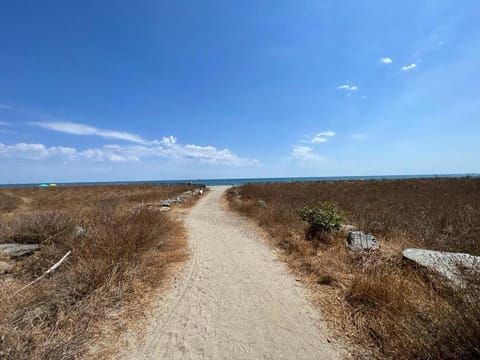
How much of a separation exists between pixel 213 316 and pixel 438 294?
3320mm

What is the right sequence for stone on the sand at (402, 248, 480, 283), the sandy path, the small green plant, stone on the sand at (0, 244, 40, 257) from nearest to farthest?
1. the sandy path
2. stone on the sand at (402, 248, 480, 283)
3. stone on the sand at (0, 244, 40, 257)
4. the small green plant

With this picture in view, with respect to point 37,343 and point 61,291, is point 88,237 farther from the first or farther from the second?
point 37,343

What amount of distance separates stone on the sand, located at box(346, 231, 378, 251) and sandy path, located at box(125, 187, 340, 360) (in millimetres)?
1761

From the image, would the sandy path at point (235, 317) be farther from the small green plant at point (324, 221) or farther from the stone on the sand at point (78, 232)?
the stone on the sand at point (78, 232)

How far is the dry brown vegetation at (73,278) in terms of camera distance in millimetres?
2643

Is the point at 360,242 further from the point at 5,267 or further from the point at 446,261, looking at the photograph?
the point at 5,267

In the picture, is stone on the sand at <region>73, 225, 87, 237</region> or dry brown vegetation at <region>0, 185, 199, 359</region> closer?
dry brown vegetation at <region>0, 185, 199, 359</region>

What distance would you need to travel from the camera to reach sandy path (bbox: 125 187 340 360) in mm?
2799

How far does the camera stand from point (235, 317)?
349 cm

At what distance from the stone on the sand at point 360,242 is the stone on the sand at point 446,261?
2.49 feet

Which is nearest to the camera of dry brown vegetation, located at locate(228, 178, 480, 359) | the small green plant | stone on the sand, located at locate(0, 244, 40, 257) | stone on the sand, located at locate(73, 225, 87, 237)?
dry brown vegetation, located at locate(228, 178, 480, 359)

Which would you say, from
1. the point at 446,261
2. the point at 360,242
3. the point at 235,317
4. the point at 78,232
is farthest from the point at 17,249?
the point at 446,261

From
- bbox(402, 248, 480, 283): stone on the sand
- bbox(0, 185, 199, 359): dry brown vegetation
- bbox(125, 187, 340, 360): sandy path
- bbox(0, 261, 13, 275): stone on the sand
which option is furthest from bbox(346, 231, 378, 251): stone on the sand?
bbox(0, 261, 13, 275): stone on the sand

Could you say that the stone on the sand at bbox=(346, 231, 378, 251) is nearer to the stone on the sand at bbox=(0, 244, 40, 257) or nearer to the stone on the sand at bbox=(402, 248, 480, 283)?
the stone on the sand at bbox=(402, 248, 480, 283)
